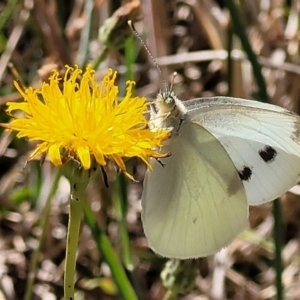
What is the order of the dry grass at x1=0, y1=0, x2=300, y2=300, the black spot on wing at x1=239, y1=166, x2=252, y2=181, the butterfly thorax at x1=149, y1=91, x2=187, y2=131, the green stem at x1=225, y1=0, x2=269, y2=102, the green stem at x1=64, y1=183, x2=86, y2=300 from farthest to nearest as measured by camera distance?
1. the dry grass at x1=0, y1=0, x2=300, y2=300
2. the green stem at x1=225, y1=0, x2=269, y2=102
3. the black spot on wing at x1=239, y1=166, x2=252, y2=181
4. the butterfly thorax at x1=149, y1=91, x2=187, y2=131
5. the green stem at x1=64, y1=183, x2=86, y2=300

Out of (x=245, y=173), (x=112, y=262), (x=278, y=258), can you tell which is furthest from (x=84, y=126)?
(x=278, y=258)

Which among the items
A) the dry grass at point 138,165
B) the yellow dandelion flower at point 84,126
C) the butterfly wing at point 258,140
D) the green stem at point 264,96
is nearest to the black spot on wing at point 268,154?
the butterfly wing at point 258,140

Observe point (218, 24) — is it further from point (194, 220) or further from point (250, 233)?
point (194, 220)

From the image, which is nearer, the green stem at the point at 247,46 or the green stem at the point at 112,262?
the green stem at the point at 112,262

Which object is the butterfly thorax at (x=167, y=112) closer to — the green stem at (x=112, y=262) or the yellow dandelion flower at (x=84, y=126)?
the yellow dandelion flower at (x=84, y=126)

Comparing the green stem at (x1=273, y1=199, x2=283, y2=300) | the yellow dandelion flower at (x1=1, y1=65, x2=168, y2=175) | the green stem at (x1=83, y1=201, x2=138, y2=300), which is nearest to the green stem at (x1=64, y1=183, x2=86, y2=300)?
the yellow dandelion flower at (x1=1, y1=65, x2=168, y2=175)

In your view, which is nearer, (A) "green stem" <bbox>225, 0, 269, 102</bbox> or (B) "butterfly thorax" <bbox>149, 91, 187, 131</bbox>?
(B) "butterfly thorax" <bbox>149, 91, 187, 131</bbox>

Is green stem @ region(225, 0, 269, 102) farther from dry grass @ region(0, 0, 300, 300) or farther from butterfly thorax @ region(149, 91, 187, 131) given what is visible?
butterfly thorax @ region(149, 91, 187, 131)
